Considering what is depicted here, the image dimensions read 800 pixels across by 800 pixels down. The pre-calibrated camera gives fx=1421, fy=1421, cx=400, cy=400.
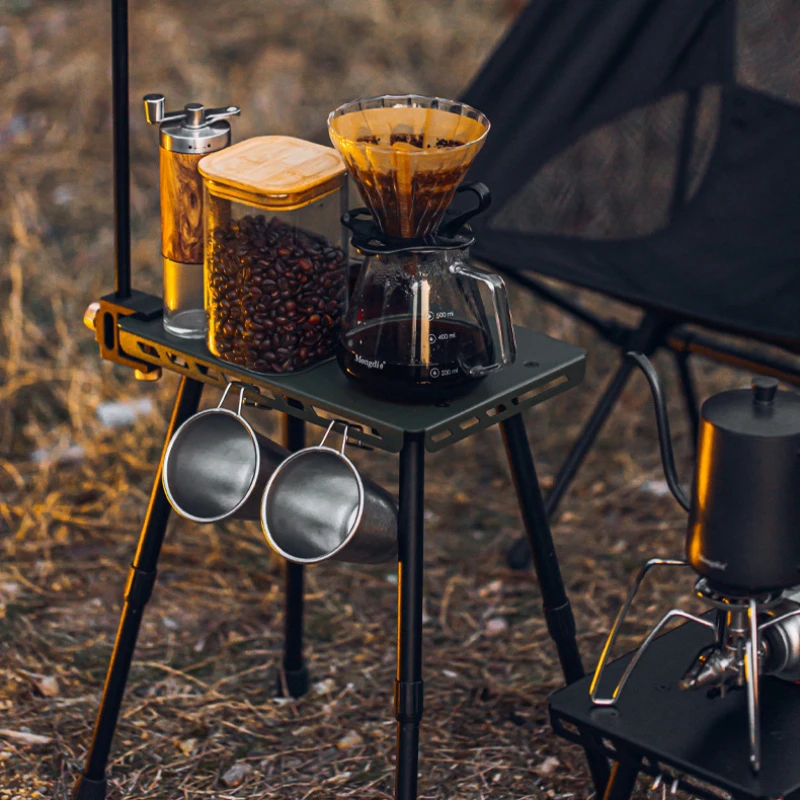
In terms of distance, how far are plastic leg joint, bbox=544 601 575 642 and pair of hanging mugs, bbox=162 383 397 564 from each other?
0.29 m

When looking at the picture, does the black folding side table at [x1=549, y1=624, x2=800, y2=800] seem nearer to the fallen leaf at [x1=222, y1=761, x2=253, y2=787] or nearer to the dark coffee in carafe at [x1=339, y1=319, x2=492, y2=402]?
the dark coffee in carafe at [x1=339, y1=319, x2=492, y2=402]

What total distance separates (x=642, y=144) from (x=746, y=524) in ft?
4.67

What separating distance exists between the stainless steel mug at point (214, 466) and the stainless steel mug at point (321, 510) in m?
0.07

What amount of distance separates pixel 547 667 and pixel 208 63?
10.8 ft

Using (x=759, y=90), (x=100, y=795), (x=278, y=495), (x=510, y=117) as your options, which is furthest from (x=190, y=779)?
(x=759, y=90)

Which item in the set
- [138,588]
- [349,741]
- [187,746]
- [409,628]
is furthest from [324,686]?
[409,628]

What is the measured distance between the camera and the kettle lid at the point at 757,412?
157 centimetres

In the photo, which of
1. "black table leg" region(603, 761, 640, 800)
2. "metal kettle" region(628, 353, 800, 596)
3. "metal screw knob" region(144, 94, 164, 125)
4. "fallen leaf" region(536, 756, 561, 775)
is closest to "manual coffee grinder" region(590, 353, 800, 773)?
"metal kettle" region(628, 353, 800, 596)

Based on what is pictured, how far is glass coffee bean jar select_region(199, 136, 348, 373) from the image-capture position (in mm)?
1749

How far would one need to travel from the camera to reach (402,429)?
1.66 m

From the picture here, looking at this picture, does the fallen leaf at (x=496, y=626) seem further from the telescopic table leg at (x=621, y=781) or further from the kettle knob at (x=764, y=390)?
the kettle knob at (x=764, y=390)

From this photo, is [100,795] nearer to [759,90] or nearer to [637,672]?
[637,672]

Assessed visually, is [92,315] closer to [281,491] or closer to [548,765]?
[281,491]

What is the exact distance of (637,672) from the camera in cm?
184
